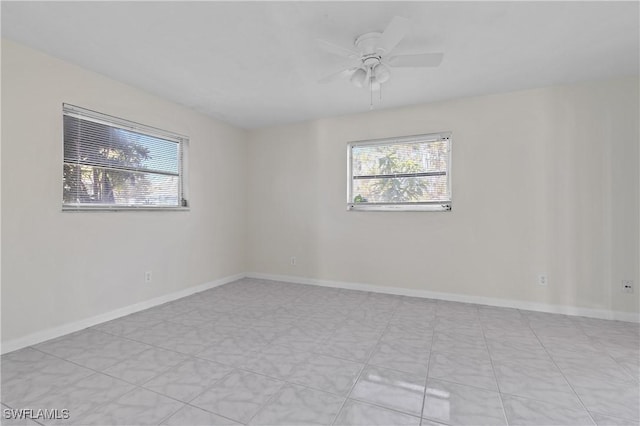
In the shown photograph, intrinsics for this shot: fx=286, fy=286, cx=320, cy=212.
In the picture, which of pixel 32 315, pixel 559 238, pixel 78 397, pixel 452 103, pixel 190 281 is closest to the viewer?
pixel 78 397

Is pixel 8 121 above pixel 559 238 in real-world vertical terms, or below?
above

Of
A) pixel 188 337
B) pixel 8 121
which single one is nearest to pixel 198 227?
pixel 188 337

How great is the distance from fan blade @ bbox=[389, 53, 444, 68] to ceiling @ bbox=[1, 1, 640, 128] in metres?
0.21

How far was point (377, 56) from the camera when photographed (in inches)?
90.9

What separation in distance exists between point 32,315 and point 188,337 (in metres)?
1.28

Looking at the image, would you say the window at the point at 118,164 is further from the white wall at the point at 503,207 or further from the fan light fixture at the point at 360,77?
the fan light fixture at the point at 360,77

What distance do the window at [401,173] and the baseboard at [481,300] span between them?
1.11 meters

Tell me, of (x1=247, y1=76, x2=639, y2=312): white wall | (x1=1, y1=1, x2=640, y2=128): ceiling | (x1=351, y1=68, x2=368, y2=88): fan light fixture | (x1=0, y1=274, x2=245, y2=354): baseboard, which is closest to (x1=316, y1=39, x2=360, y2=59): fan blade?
(x1=1, y1=1, x2=640, y2=128): ceiling

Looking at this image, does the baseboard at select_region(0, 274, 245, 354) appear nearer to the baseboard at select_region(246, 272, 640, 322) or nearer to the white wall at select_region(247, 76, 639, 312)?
the baseboard at select_region(246, 272, 640, 322)

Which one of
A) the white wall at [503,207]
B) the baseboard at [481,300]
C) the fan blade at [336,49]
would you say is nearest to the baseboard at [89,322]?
the baseboard at [481,300]

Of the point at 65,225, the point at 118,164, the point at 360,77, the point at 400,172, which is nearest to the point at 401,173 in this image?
the point at 400,172

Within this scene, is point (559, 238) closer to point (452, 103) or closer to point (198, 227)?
point (452, 103)

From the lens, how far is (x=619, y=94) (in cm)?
297

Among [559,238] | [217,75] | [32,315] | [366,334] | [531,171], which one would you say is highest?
[217,75]
